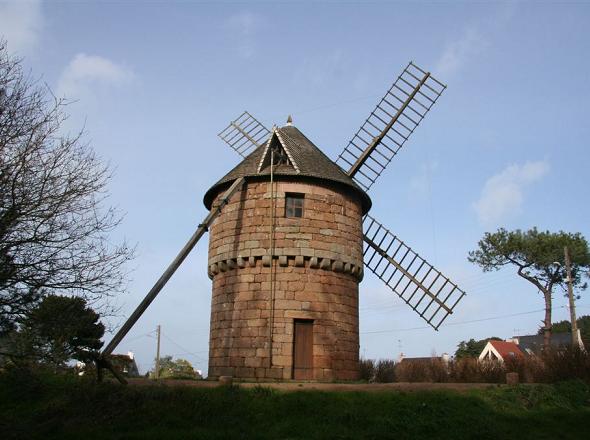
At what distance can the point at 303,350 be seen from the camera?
1475cm

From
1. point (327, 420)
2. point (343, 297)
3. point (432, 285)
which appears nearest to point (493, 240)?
point (432, 285)

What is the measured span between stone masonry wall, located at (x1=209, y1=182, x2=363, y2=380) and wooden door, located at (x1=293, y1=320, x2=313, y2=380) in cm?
15

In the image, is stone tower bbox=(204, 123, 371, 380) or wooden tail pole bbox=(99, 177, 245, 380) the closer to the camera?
wooden tail pole bbox=(99, 177, 245, 380)

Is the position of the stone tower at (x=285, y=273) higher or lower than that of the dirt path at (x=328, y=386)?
higher

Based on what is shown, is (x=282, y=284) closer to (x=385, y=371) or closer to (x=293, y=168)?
(x=293, y=168)

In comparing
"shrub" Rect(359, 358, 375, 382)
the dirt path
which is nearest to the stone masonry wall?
the dirt path

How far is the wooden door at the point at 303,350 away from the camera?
574 inches

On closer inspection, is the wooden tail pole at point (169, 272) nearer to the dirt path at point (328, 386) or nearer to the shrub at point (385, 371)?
the dirt path at point (328, 386)

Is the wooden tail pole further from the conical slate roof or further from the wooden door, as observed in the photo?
the wooden door

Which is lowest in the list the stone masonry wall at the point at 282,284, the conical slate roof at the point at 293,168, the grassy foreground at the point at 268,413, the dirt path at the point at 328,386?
the grassy foreground at the point at 268,413

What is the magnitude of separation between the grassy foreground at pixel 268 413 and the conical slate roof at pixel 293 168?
6.40m

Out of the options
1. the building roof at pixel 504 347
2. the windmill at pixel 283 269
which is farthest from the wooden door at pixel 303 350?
the building roof at pixel 504 347

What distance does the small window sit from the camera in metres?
15.8

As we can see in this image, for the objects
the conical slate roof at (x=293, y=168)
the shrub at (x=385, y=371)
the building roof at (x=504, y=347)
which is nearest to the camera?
the conical slate roof at (x=293, y=168)
